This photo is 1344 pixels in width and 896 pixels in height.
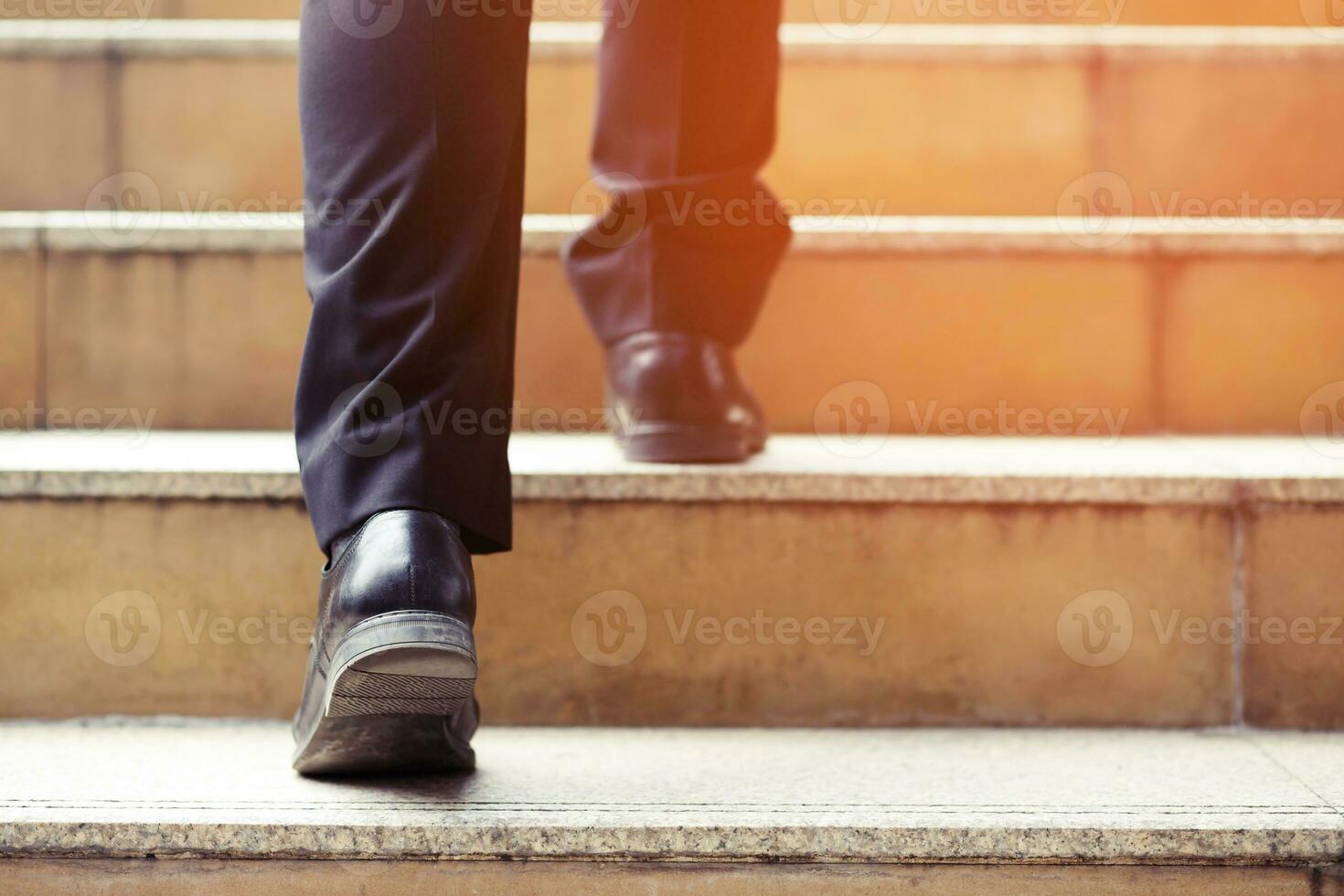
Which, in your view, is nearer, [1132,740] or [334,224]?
[334,224]

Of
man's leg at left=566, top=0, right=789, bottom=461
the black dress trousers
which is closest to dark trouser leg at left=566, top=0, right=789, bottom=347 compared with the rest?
man's leg at left=566, top=0, right=789, bottom=461

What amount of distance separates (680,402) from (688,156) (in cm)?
21

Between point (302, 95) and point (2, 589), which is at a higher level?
point (302, 95)

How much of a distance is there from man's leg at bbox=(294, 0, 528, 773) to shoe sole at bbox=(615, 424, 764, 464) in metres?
0.28

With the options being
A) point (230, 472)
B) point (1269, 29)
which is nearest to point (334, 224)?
point (230, 472)

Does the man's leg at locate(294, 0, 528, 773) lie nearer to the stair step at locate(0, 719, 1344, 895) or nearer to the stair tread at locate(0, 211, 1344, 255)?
the stair step at locate(0, 719, 1344, 895)

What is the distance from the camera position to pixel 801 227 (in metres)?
1.14

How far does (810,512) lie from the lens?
2.67 feet

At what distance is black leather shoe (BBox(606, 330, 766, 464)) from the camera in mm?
873

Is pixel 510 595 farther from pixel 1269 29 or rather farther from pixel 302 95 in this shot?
pixel 1269 29

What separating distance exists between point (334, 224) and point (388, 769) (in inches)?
12.4

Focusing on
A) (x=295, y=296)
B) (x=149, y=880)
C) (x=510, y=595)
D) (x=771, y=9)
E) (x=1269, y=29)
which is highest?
(x=1269, y=29)

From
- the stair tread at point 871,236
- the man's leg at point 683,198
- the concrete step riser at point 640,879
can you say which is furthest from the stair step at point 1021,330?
the concrete step riser at point 640,879

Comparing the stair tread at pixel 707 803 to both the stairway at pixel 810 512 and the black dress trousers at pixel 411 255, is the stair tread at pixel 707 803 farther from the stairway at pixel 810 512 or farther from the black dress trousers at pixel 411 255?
the black dress trousers at pixel 411 255
